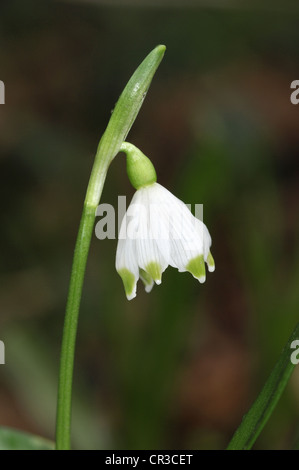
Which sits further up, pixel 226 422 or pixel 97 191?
pixel 97 191

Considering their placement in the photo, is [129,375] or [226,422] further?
[226,422]

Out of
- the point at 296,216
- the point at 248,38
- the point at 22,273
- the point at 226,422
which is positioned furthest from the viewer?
the point at 248,38

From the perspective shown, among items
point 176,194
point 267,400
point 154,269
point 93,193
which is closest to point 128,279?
point 154,269

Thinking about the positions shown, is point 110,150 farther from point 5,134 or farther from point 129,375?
point 5,134

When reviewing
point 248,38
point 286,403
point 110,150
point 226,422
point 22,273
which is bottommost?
point 226,422

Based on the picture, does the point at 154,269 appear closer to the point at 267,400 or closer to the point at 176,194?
the point at 267,400

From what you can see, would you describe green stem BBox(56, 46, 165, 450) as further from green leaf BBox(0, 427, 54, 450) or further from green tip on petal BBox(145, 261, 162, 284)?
green leaf BBox(0, 427, 54, 450)
